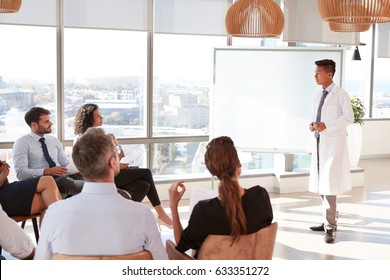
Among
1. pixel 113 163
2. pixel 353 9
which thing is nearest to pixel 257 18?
pixel 353 9

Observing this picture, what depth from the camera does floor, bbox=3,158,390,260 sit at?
5.56 meters

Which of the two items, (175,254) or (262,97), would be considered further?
(262,97)

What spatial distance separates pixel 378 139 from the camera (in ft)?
40.7

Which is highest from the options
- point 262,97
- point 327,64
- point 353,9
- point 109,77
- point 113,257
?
point 353,9

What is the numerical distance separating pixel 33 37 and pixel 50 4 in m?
0.43

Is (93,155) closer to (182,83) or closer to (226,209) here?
(226,209)

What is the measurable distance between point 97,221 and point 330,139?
3914 mm

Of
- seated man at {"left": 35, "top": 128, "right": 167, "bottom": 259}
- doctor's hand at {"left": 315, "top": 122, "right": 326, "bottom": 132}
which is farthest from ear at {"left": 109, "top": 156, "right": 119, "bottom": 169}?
doctor's hand at {"left": 315, "top": 122, "right": 326, "bottom": 132}

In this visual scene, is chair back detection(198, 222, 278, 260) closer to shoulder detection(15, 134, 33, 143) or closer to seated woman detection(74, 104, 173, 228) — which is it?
seated woman detection(74, 104, 173, 228)

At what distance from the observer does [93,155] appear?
267 centimetres

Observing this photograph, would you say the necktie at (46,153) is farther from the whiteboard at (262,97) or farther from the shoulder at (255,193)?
the shoulder at (255,193)

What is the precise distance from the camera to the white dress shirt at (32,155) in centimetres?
536

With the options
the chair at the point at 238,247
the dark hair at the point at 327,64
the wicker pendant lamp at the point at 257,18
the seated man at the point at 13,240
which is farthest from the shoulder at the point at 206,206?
the dark hair at the point at 327,64
